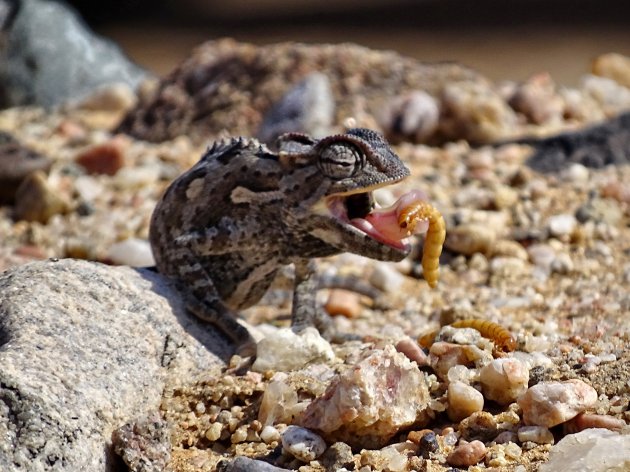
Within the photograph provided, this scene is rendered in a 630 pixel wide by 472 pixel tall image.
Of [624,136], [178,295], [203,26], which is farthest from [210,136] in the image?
[203,26]

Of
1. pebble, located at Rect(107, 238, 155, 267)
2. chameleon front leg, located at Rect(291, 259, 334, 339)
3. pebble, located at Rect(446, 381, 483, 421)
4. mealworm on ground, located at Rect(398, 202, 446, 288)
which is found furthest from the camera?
pebble, located at Rect(107, 238, 155, 267)

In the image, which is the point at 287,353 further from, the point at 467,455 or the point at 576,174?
the point at 576,174

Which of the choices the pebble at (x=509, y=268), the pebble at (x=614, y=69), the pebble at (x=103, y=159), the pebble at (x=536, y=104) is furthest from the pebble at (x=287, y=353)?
the pebble at (x=614, y=69)

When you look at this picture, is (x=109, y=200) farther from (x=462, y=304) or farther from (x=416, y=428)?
(x=416, y=428)

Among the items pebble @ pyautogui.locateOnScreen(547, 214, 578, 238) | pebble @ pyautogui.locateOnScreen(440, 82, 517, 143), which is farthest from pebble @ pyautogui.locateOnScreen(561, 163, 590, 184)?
pebble @ pyautogui.locateOnScreen(440, 82, 517, 143)

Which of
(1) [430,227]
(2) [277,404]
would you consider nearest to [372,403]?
(2) [277,404]

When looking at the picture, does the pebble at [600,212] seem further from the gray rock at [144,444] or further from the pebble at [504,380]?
the gray rock at [144,444]

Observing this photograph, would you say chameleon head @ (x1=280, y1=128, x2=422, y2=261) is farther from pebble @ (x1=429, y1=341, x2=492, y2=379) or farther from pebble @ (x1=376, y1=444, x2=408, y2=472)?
pebble @ (x1=376, y1=444, x2=408, y2=472)
